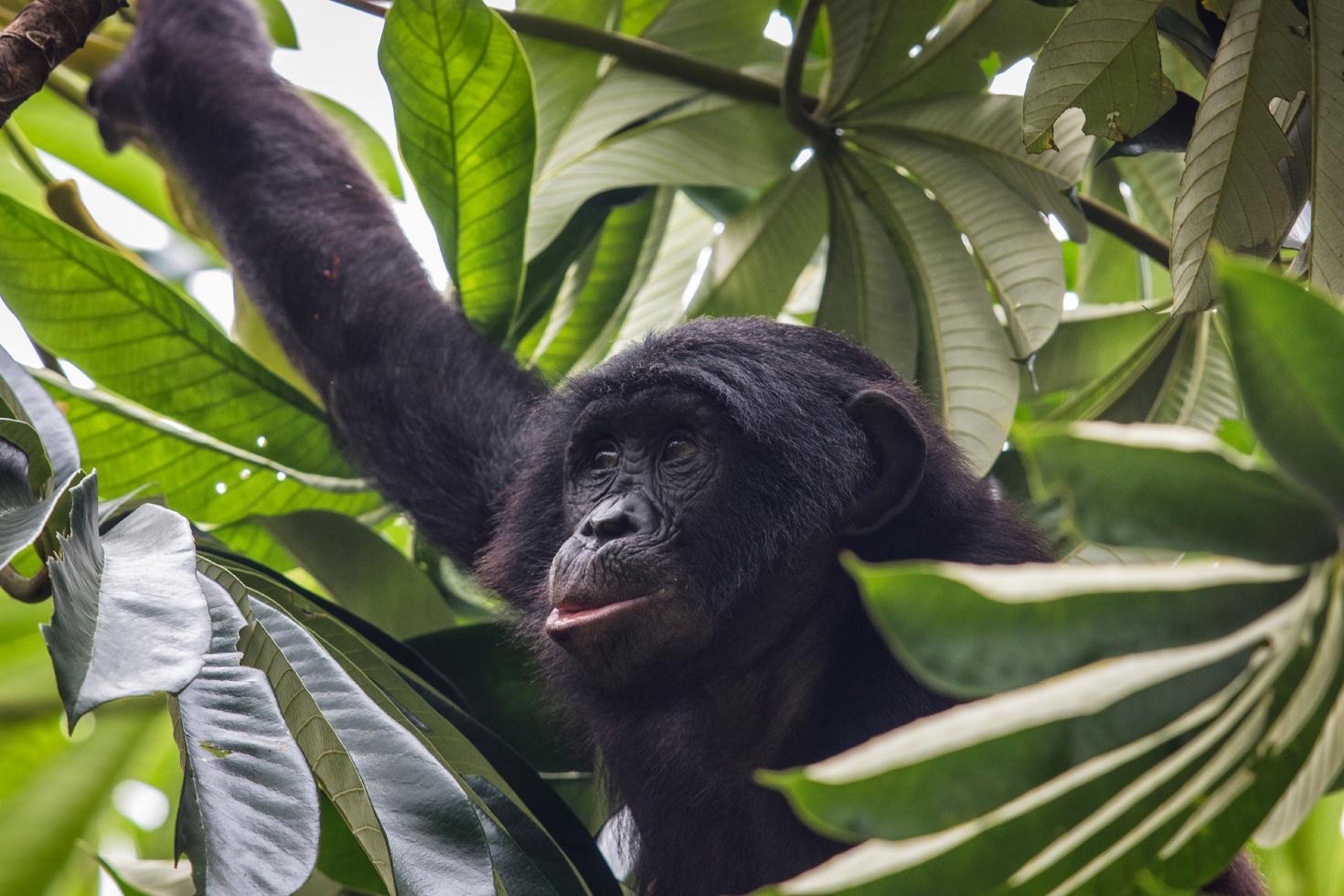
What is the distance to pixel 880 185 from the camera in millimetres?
3354

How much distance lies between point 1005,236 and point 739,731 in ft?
4.45

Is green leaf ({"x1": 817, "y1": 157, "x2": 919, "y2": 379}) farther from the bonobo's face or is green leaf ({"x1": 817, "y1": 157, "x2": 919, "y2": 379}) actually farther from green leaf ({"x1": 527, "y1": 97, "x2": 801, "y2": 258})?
the bonobo's face

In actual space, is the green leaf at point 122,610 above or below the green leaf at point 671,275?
above

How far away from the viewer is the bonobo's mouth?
2.55 metres

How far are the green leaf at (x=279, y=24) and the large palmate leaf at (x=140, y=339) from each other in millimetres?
1417

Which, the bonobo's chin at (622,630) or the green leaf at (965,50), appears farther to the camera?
the green leaf at (965,50)

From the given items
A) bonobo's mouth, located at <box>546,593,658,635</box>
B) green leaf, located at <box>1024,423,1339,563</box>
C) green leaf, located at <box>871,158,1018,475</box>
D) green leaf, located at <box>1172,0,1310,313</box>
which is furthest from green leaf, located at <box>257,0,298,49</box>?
green leaf, located at <box>1024,423,1339,563</box>

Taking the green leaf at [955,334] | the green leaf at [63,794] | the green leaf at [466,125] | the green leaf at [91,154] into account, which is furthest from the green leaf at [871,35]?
the green leaf at [63,794]

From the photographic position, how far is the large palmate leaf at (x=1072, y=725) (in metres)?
0.90

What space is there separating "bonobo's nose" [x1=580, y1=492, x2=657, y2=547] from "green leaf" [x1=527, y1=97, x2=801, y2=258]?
868 millimetres

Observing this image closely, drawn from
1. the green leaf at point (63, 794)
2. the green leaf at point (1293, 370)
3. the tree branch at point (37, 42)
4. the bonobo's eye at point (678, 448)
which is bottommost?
the green leaf at point (63, 794)

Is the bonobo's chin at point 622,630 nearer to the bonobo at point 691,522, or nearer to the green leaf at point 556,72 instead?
the bonobo at point 691,522

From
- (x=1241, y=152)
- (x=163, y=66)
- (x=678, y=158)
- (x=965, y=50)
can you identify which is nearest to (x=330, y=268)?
(x=163, y=66)

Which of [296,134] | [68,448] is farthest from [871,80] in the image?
[68,448]
